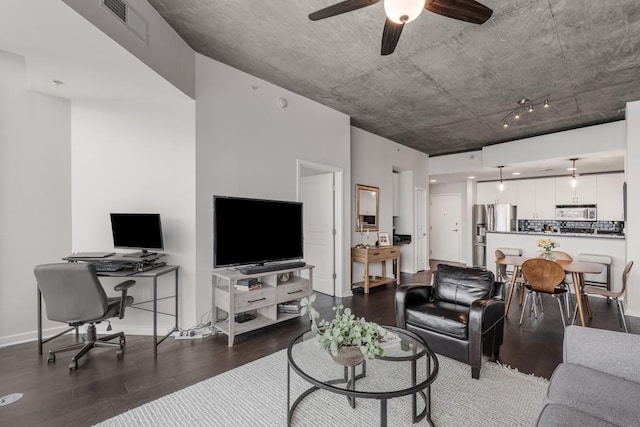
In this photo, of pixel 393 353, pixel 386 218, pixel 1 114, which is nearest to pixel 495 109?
pixel 386 218

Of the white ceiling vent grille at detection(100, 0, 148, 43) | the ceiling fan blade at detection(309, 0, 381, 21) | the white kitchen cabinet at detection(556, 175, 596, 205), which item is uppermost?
the white ceiling vent grille at detection(100, 0, 148, 43)

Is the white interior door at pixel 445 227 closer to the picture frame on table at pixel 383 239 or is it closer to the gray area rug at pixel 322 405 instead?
the picture frame on table at pixel 383 239

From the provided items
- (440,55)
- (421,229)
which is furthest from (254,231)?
(421,229)

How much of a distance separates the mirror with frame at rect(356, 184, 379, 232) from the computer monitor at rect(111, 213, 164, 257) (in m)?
3.42

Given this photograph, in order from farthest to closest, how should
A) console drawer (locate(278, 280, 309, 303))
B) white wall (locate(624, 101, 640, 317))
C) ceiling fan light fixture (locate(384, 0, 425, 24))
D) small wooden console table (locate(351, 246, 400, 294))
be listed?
1. small wooden console table (locate(351, 246, 400, 294))
2. white wall (locate(624, 101, 640, 317))
3. console drawer (locate(278, 280, 309, 303))
4. ceiling fan light fixture (locate(384, 0, 425, 24))

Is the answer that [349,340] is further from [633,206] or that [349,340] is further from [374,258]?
[633,206]

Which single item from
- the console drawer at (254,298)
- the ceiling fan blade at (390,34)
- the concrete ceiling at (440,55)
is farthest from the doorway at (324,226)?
the ceiling fan blade at (390,34)

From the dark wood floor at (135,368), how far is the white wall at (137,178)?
1.70 ft

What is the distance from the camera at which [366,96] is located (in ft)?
13.3

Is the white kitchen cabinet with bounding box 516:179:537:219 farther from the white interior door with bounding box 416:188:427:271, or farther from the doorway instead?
the doorway

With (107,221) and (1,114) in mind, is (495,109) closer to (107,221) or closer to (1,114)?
(107,221)

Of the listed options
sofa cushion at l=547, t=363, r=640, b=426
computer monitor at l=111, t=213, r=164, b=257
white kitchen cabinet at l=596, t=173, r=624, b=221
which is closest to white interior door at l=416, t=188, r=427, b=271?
white kitchen cabinet at l=596, t=173, r=624, b=221

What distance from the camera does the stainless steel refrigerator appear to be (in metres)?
7.68

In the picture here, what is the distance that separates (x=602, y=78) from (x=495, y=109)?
120 cm
